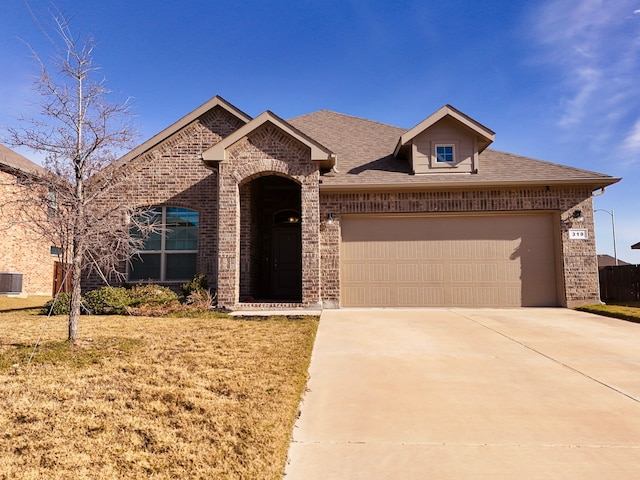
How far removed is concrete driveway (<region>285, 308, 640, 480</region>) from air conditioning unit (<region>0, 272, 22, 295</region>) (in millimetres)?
16338

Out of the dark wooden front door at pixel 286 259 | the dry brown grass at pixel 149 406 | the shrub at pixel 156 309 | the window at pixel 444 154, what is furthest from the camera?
the dark wooden front door at pixel 286 259

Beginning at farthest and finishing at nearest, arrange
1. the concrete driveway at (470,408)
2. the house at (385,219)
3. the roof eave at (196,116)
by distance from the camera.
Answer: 1. the roof eave at (196,116)
2. the house at (385,219)
3. the concrete driveway at (470,408)

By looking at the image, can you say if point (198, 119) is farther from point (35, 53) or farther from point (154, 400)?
point (154, 400)

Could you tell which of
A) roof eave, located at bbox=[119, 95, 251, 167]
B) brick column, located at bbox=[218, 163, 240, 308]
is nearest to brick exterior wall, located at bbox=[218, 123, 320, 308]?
brick column, located at bbox=[218, 163, 240, 308]

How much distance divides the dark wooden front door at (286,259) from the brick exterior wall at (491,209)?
239 centimetres

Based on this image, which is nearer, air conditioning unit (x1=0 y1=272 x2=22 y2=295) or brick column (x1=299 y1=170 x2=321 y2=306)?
brick column (x1=299 y1=170 x2=321 y2=306)

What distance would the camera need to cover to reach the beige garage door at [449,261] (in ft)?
36.8

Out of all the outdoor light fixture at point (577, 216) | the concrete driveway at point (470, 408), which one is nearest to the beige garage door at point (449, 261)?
the outdoor light fixture at point (577, 216)

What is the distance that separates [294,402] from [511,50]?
12540 mm

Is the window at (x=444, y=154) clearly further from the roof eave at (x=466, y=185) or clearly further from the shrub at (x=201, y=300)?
the shrub at (x=201, y=300)

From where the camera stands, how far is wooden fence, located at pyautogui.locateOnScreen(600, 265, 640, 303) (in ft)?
42.8

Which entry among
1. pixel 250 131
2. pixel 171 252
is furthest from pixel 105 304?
pixel 250 131

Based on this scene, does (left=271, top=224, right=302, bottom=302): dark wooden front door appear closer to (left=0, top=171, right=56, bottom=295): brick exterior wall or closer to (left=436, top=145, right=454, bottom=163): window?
(left=436, top=145, right=454, bottom=163): window

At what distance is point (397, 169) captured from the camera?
40.0 ft
